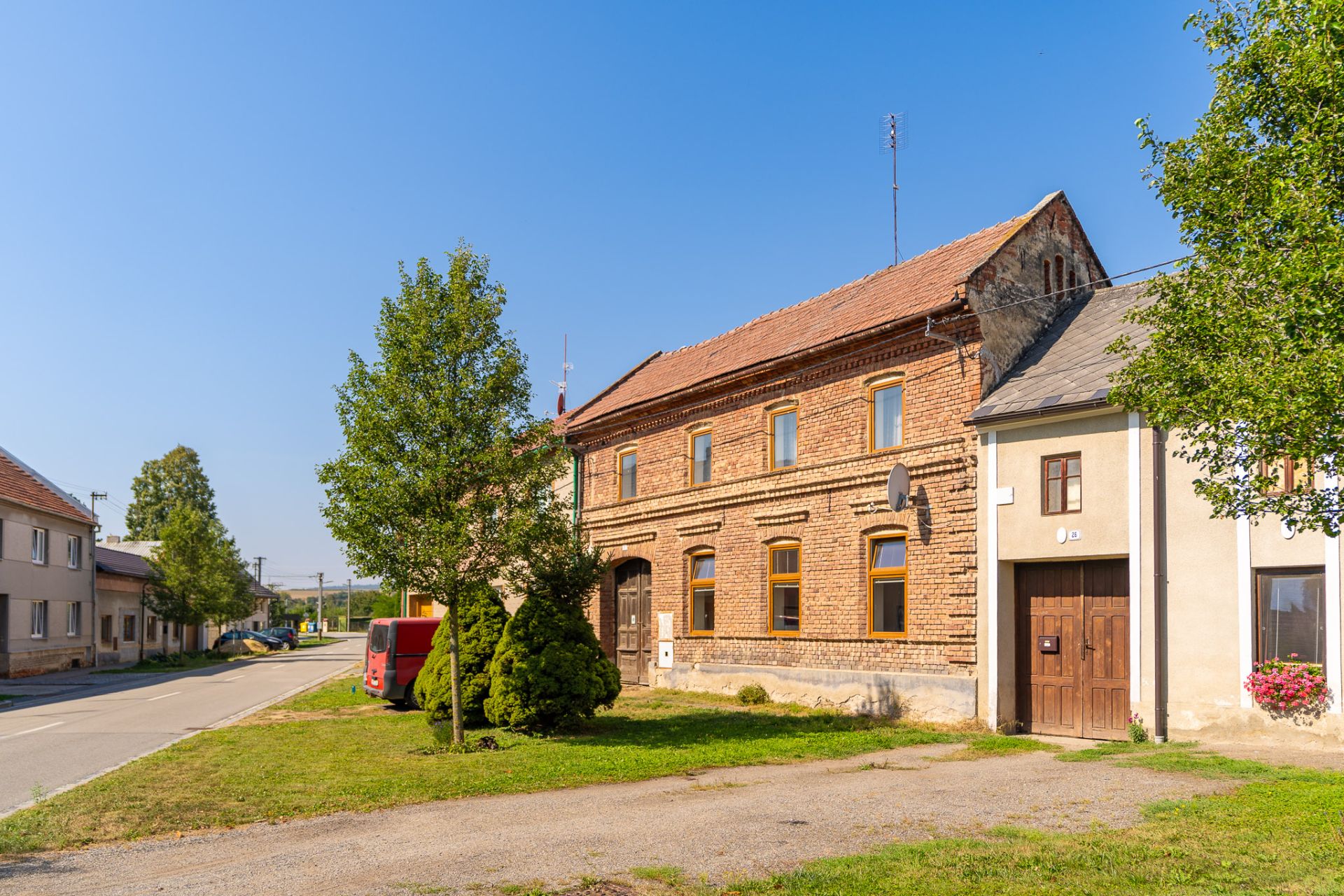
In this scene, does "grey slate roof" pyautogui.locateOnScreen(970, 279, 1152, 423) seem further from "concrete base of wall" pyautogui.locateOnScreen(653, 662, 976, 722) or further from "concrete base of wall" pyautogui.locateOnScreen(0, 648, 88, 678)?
"concrete base of wall" pyautogui.locateOnScreen(0, 648, 88, 678)

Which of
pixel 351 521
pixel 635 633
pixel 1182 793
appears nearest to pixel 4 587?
pixel 635 633

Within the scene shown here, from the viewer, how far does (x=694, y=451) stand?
74.3ft

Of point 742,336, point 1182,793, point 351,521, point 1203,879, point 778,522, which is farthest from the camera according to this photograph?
point 742,336

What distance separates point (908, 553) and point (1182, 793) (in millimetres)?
7176

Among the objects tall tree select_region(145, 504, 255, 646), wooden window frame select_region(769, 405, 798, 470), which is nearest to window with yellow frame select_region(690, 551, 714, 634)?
wooden window frame select_region(769, 405, 798, 470)

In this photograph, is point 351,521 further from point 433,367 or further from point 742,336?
point 742,336

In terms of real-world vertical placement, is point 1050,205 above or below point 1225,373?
above

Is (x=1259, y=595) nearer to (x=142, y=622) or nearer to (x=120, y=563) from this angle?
(x=142, y=622)

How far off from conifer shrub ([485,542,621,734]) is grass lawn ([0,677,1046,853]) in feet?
1.36

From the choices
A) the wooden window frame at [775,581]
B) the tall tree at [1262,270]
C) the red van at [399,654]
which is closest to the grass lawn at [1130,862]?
the tall tree at [1262,270]

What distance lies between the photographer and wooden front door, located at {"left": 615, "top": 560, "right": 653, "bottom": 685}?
24.0 m

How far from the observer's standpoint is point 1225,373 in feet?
23.6

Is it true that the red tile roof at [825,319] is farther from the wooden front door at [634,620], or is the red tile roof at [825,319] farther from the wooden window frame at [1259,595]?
the wooden window frame at [1259,595]

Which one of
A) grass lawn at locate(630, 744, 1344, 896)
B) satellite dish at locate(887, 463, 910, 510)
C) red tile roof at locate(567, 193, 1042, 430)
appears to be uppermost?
red tile roof at locate(567, 193, 1042, 430)
